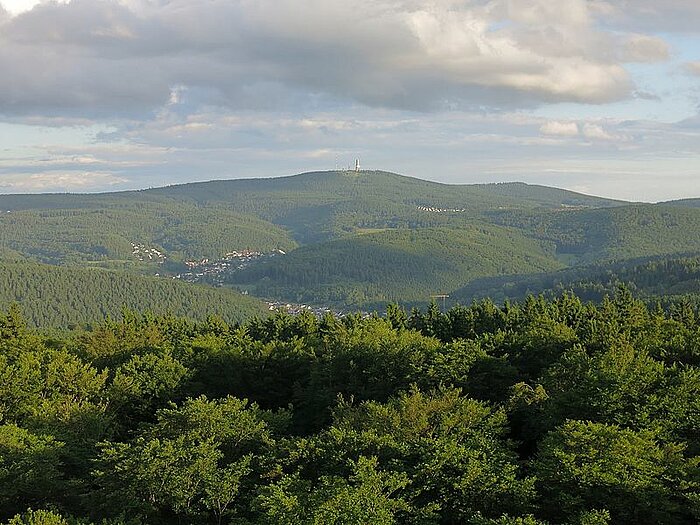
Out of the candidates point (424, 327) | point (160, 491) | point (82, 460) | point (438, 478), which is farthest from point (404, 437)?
point (424, 327)

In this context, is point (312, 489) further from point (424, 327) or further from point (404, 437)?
point (424, 327)

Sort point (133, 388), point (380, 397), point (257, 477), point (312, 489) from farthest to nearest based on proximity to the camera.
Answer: point (133, 388), point (380, 397), point (257, 477), point (312, 489)

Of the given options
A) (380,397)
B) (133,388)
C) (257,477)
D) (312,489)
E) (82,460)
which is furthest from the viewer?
(133,388)

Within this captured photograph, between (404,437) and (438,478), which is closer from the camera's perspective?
(438,478)

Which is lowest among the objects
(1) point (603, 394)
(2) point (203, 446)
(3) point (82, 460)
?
(3) point (82, 460)

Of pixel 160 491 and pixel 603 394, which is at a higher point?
Answer: pixel 603 394

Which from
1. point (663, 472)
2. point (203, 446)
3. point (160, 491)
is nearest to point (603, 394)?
point (663, 472)

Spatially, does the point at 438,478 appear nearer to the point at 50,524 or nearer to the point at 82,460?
the point at 50,524
